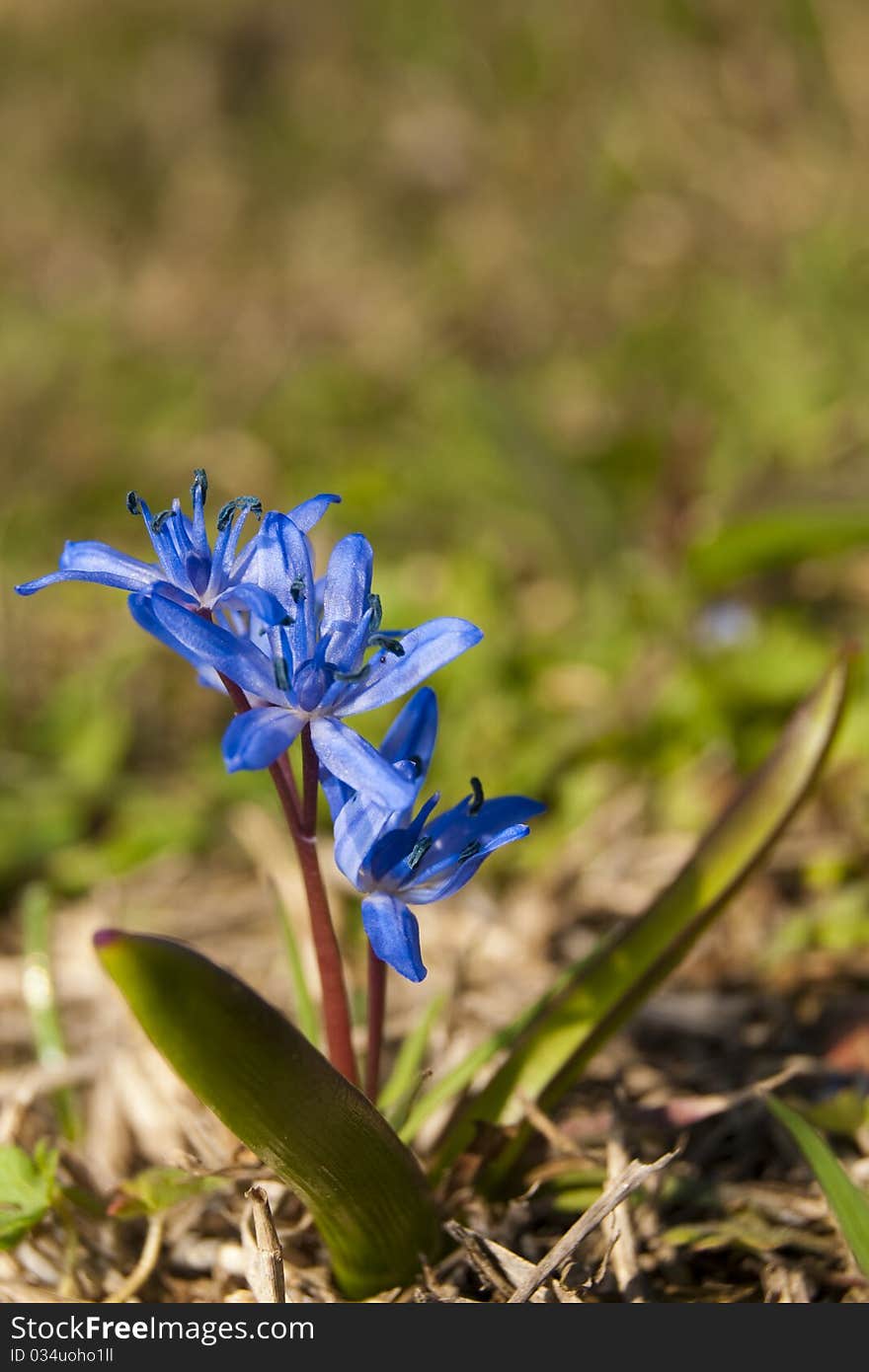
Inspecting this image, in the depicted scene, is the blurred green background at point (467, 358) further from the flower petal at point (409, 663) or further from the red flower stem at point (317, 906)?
the flower petal at point (409, 663)

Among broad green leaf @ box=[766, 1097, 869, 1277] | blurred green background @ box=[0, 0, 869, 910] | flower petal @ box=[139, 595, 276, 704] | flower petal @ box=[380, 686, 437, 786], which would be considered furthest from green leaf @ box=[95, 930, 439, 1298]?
blurred green background @ box=[0, 0, 869, 910]

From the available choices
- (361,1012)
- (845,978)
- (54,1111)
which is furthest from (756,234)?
(54,1111)

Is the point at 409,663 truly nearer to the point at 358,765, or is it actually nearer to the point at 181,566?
the point at 358,765

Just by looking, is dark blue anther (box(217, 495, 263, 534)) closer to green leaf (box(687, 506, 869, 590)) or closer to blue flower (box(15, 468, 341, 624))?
blue flower (box(15, 468, 341, 624))

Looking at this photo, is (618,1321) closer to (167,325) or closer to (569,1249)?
(569,1249)

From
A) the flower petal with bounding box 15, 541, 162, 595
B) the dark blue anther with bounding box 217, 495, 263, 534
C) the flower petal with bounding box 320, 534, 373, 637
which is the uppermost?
the dark blue anther with bounding box 217, 495, 263, 534

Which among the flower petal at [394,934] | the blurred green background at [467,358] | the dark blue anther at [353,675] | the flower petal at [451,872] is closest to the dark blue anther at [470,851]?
the flower petal at [451,872]
